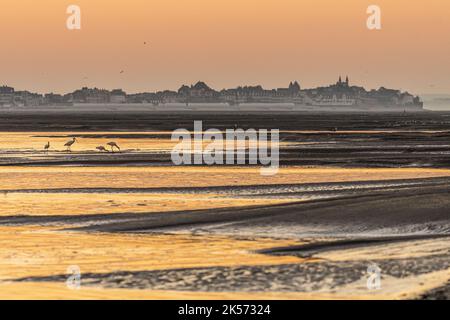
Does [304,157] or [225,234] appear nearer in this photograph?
[225,234]

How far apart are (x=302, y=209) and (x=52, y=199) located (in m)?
7.95

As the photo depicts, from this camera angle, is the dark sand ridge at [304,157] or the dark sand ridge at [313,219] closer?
the dark sand ridge at [313,219]

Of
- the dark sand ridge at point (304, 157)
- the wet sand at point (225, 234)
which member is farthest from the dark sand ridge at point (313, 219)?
the dark sand ridge at point (304, 157)

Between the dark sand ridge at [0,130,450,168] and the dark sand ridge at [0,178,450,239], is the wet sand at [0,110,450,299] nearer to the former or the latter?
the dark sand ridge at [0,178,450,239]

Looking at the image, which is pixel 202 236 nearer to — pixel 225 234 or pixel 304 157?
pixel 225 234

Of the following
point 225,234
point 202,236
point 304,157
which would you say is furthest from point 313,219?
point 304,157

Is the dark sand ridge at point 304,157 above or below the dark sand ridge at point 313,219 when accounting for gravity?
below

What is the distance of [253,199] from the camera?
26469 millimetres

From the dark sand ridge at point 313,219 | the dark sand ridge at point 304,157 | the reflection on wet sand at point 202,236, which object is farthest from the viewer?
the dark sand ridge at point 304,157

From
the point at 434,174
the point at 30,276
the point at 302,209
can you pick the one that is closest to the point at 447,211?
the point at 302,209

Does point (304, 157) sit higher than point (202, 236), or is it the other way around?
point (202, 236)

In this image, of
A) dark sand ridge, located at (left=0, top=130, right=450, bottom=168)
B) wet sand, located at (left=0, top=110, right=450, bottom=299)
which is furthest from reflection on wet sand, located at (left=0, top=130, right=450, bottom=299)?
dark sand ridge, located at (left=0, top=130, right=450, bottom=168)

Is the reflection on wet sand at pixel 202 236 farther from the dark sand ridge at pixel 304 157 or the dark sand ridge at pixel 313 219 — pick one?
the dark sand ridge at pixel 304 157

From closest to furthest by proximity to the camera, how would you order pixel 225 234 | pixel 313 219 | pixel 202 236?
pixel 202 236, pixel 225 234, pixel 313 219
